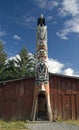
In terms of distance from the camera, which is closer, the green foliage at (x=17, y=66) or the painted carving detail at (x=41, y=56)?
the painted carving detail at (x=41, y=56)

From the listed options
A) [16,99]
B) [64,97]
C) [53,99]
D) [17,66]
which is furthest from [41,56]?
[17,66]

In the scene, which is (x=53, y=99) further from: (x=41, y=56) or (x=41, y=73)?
(x=41, y=56)

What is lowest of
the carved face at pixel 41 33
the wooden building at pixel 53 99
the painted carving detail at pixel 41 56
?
the wooden building at pixel 53 99

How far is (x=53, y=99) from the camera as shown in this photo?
3066cm

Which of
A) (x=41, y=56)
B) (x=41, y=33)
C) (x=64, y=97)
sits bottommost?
(x=64, y=97)

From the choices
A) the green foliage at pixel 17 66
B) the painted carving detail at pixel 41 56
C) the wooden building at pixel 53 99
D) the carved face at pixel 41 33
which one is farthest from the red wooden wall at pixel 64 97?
the green foliage at pixel 17 66

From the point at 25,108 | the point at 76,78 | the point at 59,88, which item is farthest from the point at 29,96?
the point at 76,78

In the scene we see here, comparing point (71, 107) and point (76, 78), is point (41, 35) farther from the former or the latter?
point (71, 107)

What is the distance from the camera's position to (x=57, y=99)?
1209 inches

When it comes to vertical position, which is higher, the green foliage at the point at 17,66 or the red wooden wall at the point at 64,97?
the green foliage at the point at 17,66

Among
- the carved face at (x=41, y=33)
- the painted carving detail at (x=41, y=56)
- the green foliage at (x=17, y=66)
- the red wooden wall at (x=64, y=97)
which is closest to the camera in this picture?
the painted carving detail at (x=41, y=56)

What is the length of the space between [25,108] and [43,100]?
240cm

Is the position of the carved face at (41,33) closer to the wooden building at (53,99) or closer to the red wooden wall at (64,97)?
the wooden building at (53,99)

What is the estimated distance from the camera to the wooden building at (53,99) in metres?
30.6
